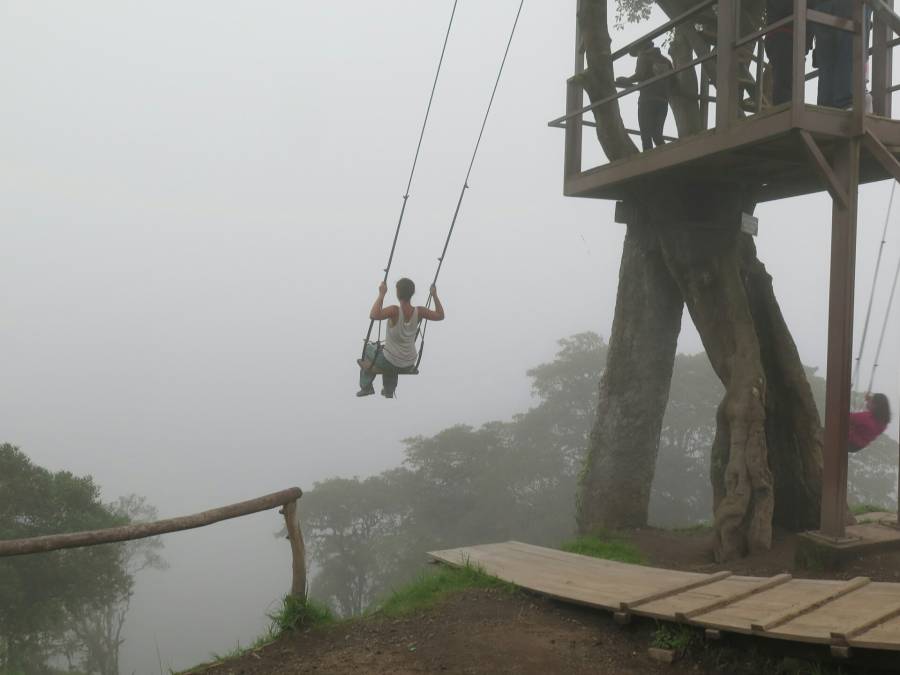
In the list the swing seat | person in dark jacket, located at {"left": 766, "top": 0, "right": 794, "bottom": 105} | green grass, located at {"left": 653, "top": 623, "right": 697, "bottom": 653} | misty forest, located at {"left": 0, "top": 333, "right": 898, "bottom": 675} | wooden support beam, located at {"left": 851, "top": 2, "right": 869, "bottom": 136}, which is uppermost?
person in dark jacket, located at {"left": 766, "top": 0, "right": 794, "bottom": 105}

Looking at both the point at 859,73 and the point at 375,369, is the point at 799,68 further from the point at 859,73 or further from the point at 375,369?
the point at 375,369

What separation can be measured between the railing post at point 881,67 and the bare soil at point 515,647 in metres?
3.98

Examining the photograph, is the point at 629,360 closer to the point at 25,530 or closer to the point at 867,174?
the point at 867,174

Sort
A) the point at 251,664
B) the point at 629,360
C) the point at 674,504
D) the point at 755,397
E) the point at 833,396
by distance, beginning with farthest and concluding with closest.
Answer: the point at 674,504
the point at 629,360
the point at 755,397
the point at 833,396
the point at 251,664

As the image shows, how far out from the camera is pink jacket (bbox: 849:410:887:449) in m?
7.72

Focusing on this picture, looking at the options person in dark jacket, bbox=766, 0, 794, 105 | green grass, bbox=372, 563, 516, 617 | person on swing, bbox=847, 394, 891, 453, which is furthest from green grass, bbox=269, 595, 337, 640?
person in dark jacket, bbox=766, 0, 794, 105

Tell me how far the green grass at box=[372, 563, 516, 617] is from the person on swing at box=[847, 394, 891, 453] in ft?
12.6

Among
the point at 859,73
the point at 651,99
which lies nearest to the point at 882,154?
the point at 859,73

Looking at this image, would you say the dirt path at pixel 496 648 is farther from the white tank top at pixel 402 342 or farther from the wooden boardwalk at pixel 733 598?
the white tank top at pixel 402 342

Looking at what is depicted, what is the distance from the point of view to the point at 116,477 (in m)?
105

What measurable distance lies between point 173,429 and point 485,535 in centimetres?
9514

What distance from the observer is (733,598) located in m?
4.90

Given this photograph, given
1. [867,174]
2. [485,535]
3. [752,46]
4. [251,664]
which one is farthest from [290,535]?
[485,535]

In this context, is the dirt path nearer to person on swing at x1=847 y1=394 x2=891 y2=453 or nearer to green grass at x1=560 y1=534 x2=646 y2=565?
green grass at x1=560 y1=534 x2=646 y2=565
